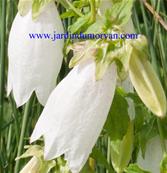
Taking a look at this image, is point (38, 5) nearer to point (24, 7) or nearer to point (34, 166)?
point (24, 7)

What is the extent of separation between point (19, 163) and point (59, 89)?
38 centimetres

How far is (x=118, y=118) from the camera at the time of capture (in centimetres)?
67

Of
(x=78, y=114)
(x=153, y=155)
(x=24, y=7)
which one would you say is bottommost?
(x=153, y=155)

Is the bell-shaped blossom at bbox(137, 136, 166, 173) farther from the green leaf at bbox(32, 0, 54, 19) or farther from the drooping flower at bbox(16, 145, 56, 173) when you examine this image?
the green leaf at bbox(32, 0, 54, 19)

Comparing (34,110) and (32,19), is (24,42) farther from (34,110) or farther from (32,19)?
(34,110)

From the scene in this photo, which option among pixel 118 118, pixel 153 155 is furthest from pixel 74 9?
pixel 153 155

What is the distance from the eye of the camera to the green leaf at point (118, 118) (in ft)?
2.22

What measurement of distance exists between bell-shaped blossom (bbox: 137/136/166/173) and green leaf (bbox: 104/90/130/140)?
0.33 feet

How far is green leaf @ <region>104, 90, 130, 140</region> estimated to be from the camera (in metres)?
0.68

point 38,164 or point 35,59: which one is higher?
point 35,59

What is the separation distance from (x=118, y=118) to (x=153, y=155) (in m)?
0.13

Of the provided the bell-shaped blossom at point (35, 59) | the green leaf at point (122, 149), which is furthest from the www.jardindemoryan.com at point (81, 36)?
the green leaf at point (122, 149)

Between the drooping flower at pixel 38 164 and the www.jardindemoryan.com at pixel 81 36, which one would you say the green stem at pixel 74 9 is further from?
the drooping flower at pixel 38 164

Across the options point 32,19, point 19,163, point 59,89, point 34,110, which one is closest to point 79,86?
point 59,89
